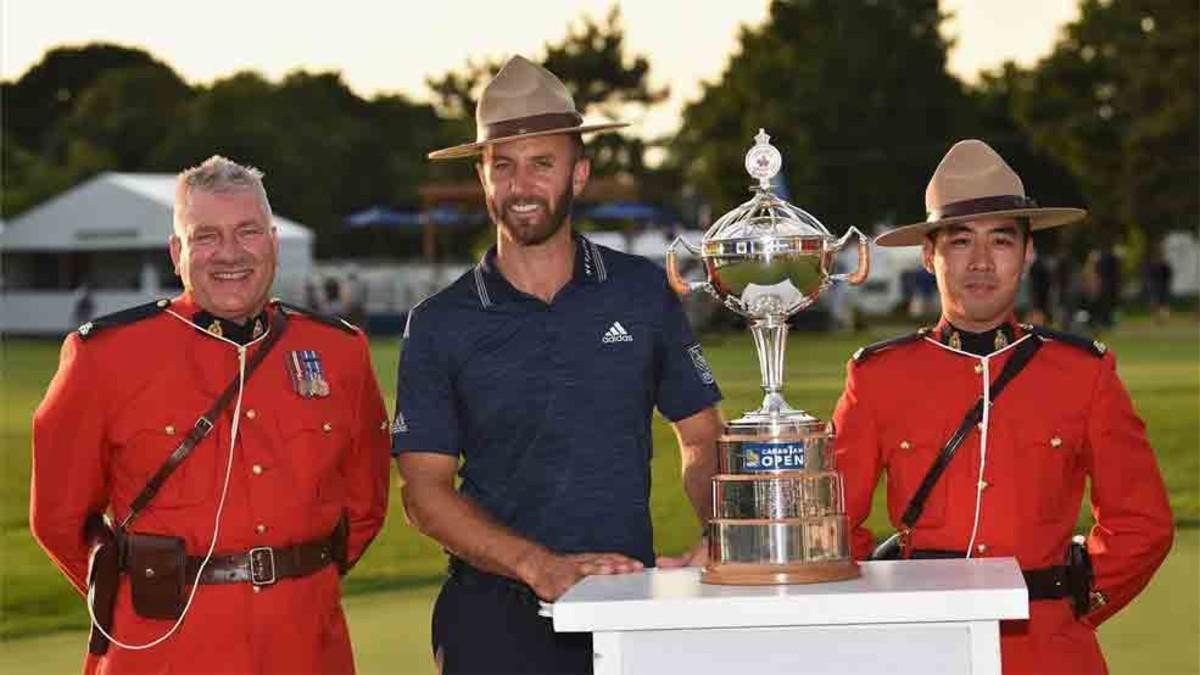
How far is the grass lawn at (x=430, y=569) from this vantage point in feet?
33.7

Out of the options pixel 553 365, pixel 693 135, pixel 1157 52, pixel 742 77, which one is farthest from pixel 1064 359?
pixel 693 135

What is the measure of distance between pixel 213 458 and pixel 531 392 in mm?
745

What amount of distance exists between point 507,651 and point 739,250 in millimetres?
1139

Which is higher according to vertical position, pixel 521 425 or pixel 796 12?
pixel 796 12

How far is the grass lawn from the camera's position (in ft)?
33.7

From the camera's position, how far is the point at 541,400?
530cm

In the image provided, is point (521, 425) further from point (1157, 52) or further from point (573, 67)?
point (573, 67)

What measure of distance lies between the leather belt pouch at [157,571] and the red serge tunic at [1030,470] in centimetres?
141

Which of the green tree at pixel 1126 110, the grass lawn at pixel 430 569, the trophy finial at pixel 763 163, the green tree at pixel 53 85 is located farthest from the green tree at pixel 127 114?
the trophy finial at pixel 763 163

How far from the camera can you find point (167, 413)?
220 inches

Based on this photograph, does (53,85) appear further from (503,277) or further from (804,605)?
(804,605)

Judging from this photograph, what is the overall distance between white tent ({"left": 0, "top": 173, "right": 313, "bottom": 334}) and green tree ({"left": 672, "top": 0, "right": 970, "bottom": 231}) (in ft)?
53.0

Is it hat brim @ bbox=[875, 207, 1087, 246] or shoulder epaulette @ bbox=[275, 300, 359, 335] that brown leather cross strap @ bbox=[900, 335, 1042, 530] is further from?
shoulder epaulette @ bbox=[275, 300, 359, 335]

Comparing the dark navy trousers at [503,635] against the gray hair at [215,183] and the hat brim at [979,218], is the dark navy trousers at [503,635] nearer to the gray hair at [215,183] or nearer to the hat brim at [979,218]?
the gray hair at [215,183]
